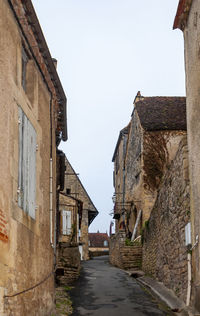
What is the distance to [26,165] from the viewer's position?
863 centimetres

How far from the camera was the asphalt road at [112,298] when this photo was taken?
38.2 feet

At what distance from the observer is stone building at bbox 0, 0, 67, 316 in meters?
7.25

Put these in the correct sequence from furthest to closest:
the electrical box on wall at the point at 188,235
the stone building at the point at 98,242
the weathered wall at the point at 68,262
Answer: the stone building at the point at 98,242 < the weathered wall at the point at 68,262 < the electrical box on wall at the point at 188,235

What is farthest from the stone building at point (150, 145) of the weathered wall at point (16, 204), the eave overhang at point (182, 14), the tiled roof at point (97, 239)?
the tiled roof at point (97, 239)

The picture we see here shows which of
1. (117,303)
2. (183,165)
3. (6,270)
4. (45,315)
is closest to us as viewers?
(6,270)

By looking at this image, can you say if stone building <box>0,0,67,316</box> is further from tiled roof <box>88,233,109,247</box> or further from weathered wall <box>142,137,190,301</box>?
tiled roof <box>88,233,109,247</box>

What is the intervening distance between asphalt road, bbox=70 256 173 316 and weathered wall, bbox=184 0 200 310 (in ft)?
6.37

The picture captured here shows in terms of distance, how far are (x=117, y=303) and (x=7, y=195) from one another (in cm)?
664

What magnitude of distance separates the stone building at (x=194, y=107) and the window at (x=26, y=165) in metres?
3.20

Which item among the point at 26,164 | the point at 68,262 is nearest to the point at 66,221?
the point at 68,262

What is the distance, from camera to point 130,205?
92.5 feet

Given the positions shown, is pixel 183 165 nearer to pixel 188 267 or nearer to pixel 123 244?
pixel 188 267

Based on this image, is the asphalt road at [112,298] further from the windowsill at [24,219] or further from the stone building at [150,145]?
the stone building at [150,145]

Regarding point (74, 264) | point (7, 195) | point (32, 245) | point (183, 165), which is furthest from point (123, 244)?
point (7, 195)
